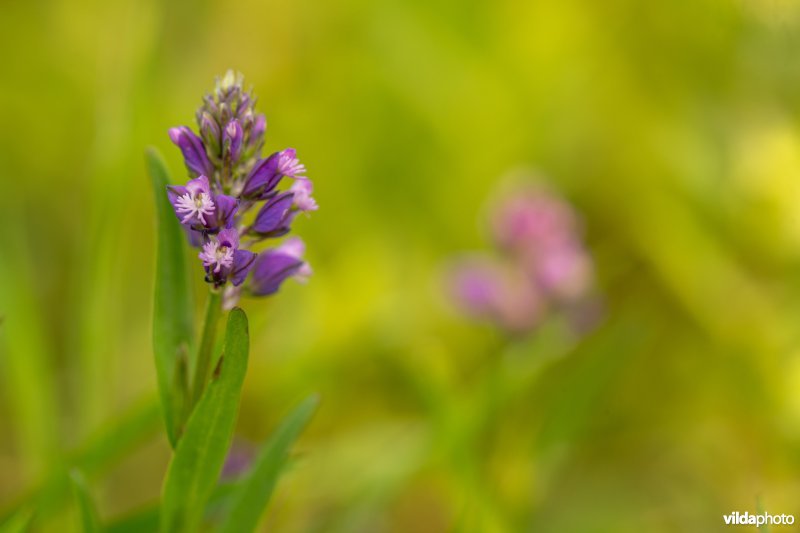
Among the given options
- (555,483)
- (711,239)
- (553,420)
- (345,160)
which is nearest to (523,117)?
(345,160)

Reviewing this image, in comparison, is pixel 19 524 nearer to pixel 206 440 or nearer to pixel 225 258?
pixel 206 440

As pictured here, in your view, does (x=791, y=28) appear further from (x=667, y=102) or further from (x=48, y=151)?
(x=48, y=151)

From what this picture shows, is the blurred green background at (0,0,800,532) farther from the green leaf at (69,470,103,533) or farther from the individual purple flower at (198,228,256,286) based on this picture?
the individual purple flower at (198,228,256,286)

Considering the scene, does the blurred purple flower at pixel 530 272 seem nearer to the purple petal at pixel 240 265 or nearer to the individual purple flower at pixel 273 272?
the individual purple flower at pixel 273 272

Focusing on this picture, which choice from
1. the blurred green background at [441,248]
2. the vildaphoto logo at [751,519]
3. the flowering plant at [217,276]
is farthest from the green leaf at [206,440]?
the vildaphoto logo at [751,519]

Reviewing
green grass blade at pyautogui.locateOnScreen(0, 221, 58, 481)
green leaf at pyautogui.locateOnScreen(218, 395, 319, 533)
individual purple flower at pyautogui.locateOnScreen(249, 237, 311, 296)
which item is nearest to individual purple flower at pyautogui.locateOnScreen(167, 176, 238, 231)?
individual purple flower at pyautogui.locateOnScreen(249, 237, 311, 296)
